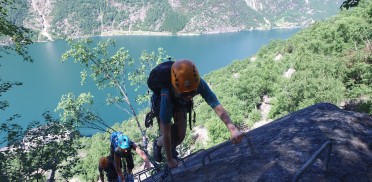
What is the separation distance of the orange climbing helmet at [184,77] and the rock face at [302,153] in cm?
88

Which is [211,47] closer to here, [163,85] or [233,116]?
[233,116]

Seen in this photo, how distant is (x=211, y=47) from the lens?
547 feet

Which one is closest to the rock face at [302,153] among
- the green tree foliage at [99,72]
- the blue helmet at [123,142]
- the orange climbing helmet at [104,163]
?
the blue helmet at [123,142]

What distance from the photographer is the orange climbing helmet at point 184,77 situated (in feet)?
13.1

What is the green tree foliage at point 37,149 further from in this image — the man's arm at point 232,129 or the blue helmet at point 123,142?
the man's arm at point 232,129

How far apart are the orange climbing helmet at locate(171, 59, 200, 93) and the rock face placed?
883 millimetres

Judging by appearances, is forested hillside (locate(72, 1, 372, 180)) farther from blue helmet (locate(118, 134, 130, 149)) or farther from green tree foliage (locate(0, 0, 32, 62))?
blue helmet (locate(118, 134, 130, 149))

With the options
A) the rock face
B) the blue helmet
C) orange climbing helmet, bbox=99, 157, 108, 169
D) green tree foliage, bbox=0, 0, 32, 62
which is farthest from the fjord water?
the rock face

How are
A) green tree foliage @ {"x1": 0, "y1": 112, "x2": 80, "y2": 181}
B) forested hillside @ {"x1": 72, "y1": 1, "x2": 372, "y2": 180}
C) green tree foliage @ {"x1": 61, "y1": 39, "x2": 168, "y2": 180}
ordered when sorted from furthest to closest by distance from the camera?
forested hillside @ {"x1": 72, "y1": 1, "x2": 372, "y2": 180}, green tree foliage @ {"x1": 61, "y1": 39, "x2": 168, "y2": 180}, green tree foliage @ {"x1": 0, "y1": 112, "x2": 80, "y2": 181}

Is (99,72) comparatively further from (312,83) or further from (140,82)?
(312,83)

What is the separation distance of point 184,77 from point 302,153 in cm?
215

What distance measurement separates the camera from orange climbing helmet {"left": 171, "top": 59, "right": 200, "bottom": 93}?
13.1ft

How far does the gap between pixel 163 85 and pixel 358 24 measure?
4717cm

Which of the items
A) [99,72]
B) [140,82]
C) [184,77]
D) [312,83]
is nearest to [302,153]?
[184,77]
